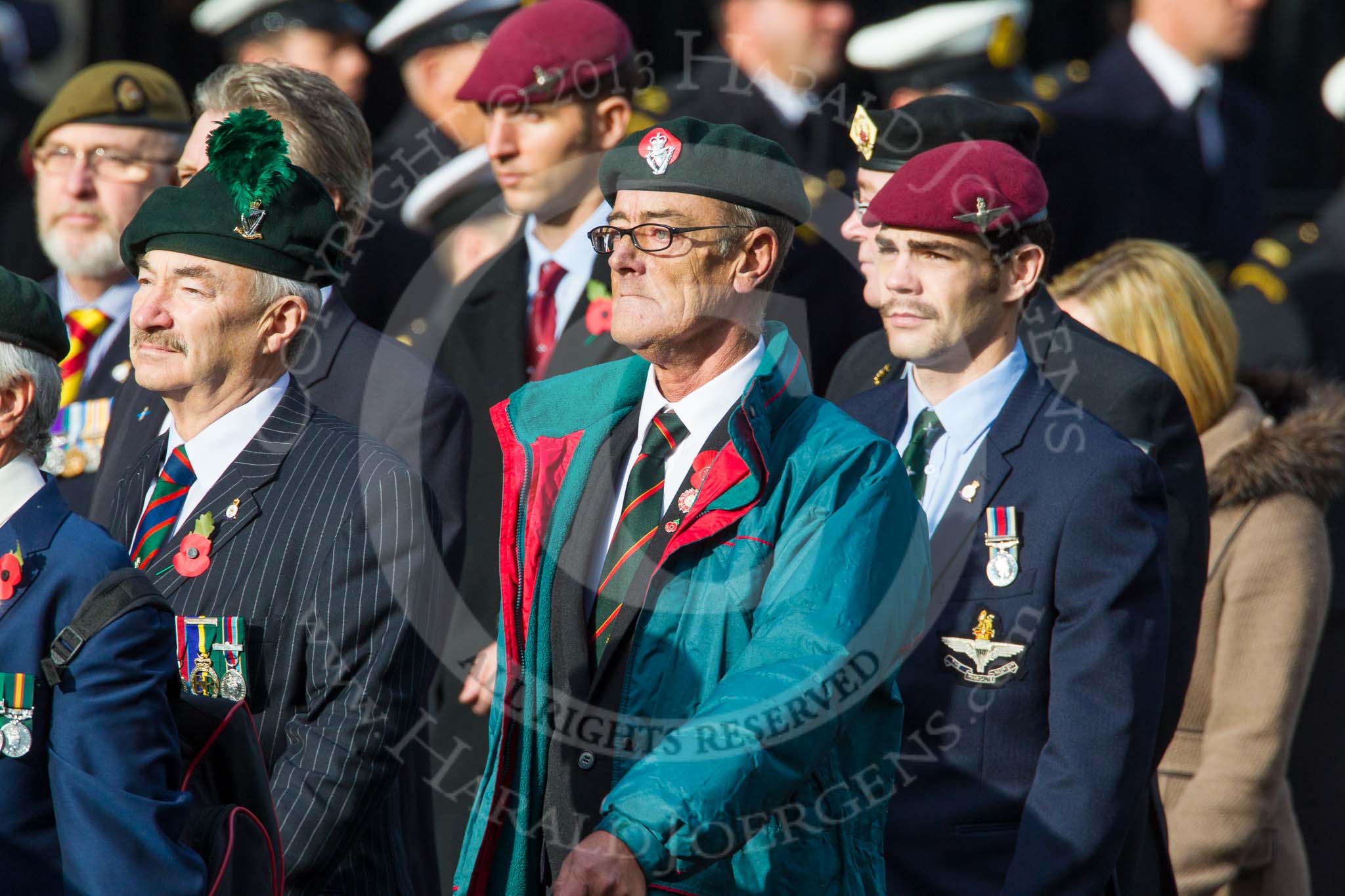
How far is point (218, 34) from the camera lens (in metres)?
7.60

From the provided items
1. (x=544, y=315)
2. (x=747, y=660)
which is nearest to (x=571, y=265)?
(x=544, y=315)

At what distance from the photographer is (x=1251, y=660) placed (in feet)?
14.9

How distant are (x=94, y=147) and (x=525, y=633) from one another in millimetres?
2592

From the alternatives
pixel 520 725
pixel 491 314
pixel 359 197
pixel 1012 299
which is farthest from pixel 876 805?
pixel 491 314

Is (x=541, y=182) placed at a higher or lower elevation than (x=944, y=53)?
higher

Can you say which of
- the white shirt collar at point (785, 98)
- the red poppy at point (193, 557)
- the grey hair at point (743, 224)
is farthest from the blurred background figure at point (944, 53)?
the red poppy at point (193, 557)

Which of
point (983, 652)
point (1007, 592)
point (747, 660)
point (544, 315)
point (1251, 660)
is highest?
point (747, 660)

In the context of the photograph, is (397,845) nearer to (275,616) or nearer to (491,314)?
(275,616)

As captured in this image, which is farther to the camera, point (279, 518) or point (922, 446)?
point (922, 446)

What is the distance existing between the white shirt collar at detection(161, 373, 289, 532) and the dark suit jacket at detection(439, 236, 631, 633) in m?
1.38

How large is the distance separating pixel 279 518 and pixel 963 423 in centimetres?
144

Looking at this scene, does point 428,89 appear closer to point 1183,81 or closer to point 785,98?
point 785,98

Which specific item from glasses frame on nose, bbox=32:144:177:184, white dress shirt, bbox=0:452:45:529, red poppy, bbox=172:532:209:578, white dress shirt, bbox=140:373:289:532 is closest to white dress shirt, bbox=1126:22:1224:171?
glasses frame on nose, bbox=32:144:177:184

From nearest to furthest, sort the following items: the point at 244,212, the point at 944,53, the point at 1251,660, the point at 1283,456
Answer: the point at 244,212 < the point at 1251,660 < the point at 1283,456 < the point at 944,53
